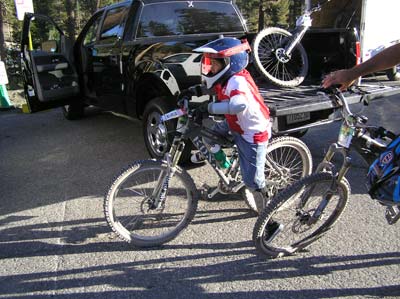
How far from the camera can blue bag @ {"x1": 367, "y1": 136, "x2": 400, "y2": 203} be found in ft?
7.10

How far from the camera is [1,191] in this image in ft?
14.6

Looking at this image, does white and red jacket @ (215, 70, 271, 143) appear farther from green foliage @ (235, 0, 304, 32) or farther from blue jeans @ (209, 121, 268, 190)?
green foliage @ (235, 0, 304, 32)

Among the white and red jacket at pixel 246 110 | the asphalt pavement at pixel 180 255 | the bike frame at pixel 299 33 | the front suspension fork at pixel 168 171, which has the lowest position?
the asphalt pavement at pixel 180 255

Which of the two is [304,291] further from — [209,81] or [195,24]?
[195,24]

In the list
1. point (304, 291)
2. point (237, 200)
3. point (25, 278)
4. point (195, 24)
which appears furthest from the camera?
point (195, 24)

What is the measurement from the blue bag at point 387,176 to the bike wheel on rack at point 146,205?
1377 millimetres

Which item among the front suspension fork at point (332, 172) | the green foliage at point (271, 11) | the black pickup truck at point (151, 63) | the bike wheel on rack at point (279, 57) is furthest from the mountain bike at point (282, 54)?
the green foliage at point (271, 11)

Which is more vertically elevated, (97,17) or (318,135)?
(97,17)

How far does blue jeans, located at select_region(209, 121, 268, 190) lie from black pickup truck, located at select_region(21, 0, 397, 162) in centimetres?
79

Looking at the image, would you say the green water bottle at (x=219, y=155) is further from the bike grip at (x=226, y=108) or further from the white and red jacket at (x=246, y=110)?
the bike grip at (x=226, y=108)

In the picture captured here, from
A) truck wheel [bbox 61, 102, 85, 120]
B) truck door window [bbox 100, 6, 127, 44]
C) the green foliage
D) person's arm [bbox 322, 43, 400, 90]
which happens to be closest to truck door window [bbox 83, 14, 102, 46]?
truck door window [bbox 100, 6, 127, 44]

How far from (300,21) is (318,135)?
183 cm

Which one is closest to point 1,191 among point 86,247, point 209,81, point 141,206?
point 86,247

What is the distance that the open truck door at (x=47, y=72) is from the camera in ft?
19.6
